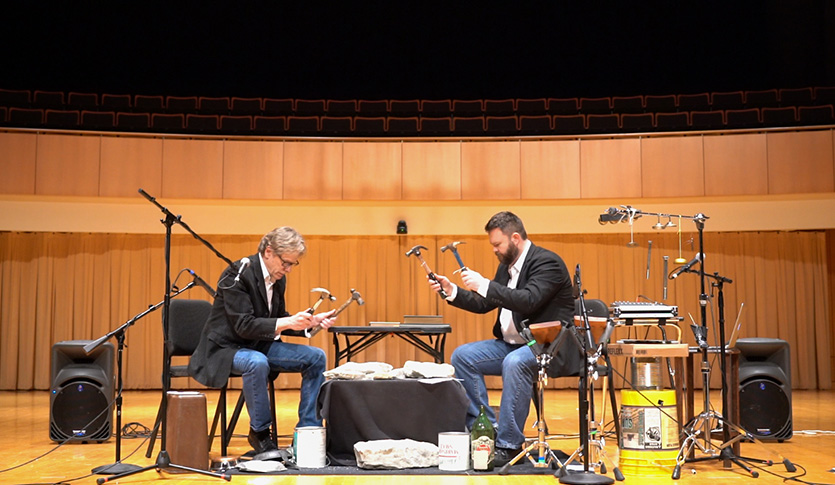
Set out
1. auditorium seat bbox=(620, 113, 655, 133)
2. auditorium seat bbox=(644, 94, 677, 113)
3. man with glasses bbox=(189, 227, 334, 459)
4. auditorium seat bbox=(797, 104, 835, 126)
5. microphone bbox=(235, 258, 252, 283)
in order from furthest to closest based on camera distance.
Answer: auditorium seat bbox=(644, 94, 677, 113) < auditorium seat bbox=(620, 113, 655, 133) < auditorium seat bbox=(797, 104, 835, 126) < man with glasses bbox=(189, 227, 334, 459) < microphone bbox=(235, 258, 252, 283)

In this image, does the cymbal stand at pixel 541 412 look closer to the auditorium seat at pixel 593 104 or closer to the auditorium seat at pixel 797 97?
the auditorium seat at pixel 593 104

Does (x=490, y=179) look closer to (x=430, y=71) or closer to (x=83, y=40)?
(x=430, y=71)

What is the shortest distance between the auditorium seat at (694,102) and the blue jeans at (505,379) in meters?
8.54

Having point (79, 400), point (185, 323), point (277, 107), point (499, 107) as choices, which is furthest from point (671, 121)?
point (79, 400)

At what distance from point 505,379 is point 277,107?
9066 mm

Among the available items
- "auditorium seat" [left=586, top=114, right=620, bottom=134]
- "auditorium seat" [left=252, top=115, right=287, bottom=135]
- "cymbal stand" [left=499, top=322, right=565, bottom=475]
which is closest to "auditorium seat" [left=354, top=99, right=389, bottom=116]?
"auditorium seat" [left=252, top=115, right=287, bottom=135]

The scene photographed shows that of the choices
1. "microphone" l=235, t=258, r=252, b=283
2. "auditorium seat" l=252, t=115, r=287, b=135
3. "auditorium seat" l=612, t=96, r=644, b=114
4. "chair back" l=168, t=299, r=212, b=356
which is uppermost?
"auditorium seat" l=612, t=96, r=644, b=114

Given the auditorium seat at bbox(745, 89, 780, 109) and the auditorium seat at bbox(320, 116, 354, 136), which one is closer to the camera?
the auditorium seat at bbox(320, 116, 354, 136)

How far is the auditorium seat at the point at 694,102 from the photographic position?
1157 centimetres

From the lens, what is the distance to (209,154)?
33.1 ft

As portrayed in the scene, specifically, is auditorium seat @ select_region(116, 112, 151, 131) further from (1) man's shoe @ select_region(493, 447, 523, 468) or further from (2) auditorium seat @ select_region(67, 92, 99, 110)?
(1) man's shoe @ select_region(493, 447, 523, 468)

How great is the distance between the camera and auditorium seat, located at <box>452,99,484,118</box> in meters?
11.6

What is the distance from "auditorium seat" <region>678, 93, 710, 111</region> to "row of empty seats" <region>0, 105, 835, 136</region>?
942mm

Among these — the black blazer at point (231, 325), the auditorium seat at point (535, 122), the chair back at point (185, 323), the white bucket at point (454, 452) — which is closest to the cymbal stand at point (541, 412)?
the white bucket at point (454, 452)
